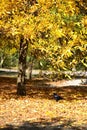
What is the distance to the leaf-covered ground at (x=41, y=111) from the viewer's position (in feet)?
40.6

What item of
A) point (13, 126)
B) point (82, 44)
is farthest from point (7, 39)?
point (13, 126)

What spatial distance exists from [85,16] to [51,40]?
232 centimetres

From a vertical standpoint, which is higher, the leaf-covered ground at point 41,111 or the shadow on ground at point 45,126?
the shadow on ground at point 45,126

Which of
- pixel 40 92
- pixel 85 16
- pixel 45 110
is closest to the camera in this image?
pixel 45 110

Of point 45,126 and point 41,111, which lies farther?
point 41,111

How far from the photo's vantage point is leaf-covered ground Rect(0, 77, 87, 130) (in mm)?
12375

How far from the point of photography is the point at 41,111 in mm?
15258

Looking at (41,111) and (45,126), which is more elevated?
(45,126)

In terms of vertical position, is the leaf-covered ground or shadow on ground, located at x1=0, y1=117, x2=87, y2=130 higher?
shadow on ground, located at x1=0, y1=117, x2=87, y2=130

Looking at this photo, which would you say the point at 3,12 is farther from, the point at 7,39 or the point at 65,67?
the point at 65,67

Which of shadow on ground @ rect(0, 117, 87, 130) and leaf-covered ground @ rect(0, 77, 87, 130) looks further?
leaf-covered ground @ rect(0, 77, 87, 130)

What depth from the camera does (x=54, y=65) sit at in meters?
16.6

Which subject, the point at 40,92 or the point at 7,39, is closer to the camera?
the point at 7,39

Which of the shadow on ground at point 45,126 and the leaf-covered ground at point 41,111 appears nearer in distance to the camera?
the shadow on ground at point 45,126
